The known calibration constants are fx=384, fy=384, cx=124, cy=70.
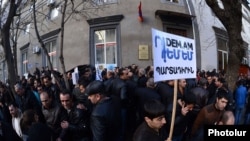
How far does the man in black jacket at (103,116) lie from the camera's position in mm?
4766

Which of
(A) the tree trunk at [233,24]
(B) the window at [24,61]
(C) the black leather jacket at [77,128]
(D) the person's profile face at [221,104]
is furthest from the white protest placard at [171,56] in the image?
(B) the window at [24,61]

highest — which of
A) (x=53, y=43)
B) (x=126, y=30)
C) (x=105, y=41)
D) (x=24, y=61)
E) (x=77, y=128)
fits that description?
(x=126, y=30)

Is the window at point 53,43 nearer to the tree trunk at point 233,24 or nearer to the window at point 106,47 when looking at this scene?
the window at point 106,47

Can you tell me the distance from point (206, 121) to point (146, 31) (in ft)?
48.2

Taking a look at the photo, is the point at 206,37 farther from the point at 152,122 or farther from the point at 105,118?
the point at 152,122

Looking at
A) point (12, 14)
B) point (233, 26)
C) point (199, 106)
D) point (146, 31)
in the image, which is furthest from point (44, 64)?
point (199, 106)

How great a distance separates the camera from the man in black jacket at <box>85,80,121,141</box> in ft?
15.6

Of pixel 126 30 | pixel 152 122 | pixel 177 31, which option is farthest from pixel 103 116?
pixel 177 31

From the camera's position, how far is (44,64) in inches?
974

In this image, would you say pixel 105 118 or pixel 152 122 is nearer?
pixel 152 122

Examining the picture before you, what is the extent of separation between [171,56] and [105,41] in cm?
1541

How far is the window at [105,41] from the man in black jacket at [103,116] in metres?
14.6

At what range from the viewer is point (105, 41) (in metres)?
→ 20.1

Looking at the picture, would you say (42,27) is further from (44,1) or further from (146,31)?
(146,31)
